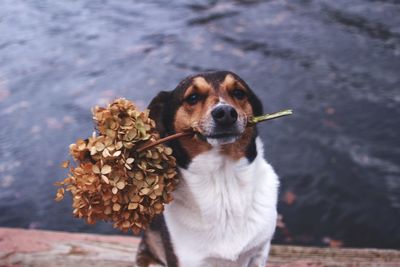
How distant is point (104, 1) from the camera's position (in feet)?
27.7

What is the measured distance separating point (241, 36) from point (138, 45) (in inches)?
56.3

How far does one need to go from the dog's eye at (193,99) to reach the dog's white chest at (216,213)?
295 millimetres

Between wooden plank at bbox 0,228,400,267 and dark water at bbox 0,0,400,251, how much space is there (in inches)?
26.9

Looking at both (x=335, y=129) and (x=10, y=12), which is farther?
(x=10, y=12)

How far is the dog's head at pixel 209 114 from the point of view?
2564 millimetres

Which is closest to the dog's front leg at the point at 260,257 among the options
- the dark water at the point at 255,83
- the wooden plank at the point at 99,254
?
the wooden plank at the point at 99,254

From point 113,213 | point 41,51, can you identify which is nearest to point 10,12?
point 41,51

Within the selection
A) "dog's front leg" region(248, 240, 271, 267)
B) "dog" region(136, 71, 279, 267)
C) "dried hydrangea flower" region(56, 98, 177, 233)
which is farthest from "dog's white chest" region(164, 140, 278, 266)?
"dried hydrangea flower" region(56, 98, 177, 233)

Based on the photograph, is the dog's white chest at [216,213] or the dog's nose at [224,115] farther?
the dog's white chest at [216,213]

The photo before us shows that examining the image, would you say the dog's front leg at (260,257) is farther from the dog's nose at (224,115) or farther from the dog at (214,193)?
the dog's nose at (224,115)

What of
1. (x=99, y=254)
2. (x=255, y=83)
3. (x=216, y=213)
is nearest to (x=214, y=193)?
(x=216, y=213)

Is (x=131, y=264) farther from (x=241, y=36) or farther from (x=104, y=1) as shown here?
(x=104, y=1)

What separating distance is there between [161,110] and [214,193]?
57 centimetres

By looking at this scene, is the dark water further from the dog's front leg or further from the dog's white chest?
the dog's white chest
